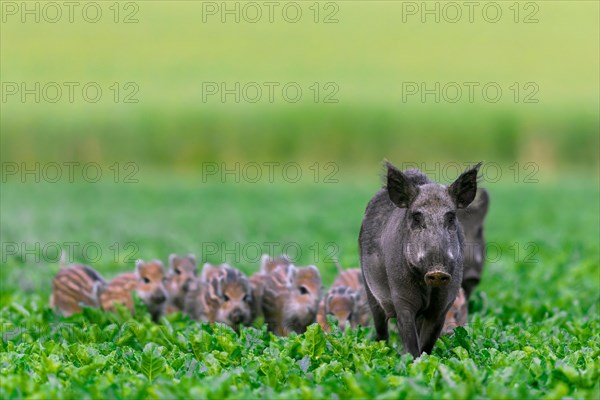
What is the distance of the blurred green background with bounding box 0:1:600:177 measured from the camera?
45969 mm

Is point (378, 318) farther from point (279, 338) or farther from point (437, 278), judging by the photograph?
point (437, 278)

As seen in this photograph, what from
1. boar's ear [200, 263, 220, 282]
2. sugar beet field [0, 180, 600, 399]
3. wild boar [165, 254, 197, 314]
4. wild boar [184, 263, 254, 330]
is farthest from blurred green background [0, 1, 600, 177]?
wild boar [184, 263, 254, 330]

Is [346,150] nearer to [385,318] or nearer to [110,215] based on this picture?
[110,215]

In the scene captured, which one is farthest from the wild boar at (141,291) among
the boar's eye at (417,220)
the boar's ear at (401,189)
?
the boar's eye at (417,220)

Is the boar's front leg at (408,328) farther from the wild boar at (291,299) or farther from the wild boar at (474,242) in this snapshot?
the wild boar at (474,242)

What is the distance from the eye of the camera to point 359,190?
33.8 meters

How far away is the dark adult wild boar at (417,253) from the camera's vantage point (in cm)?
709

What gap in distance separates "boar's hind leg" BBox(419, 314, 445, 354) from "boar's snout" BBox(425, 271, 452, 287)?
33.6 inches

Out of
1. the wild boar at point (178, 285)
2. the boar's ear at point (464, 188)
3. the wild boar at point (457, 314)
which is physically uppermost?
the boar's ear at point (464, 188)

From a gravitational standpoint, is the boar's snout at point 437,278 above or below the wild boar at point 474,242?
above

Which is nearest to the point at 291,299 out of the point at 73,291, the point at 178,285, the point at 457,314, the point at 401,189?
the point at 457,314

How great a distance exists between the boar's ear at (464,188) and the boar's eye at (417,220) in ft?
1.10

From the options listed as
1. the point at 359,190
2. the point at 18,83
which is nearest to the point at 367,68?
the point at 18,83

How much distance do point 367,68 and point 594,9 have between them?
48.4 ft
